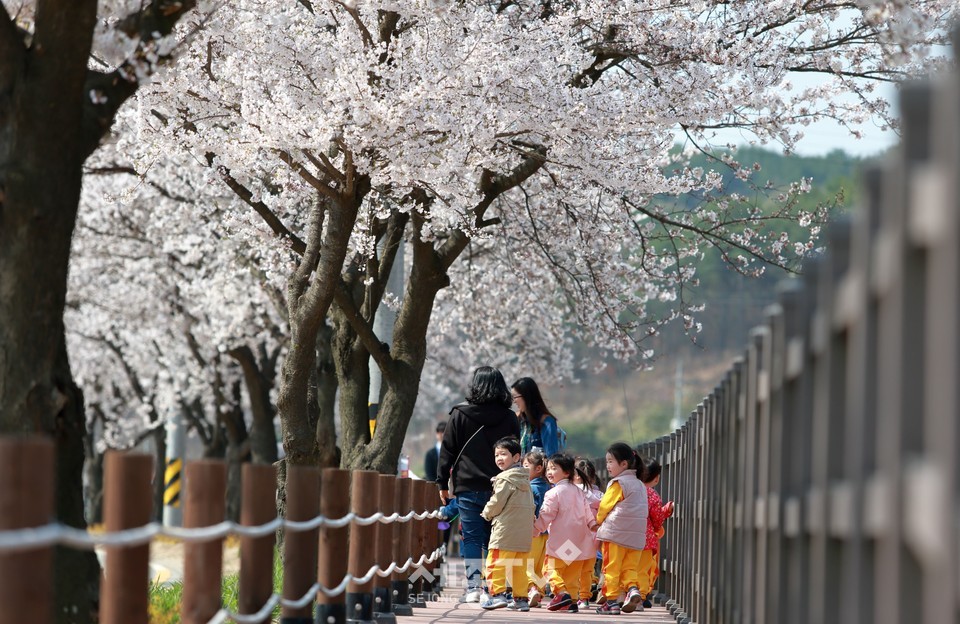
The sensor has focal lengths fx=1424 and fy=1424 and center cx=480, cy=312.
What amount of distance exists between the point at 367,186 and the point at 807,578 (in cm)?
792

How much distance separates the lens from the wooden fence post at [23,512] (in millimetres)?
3508

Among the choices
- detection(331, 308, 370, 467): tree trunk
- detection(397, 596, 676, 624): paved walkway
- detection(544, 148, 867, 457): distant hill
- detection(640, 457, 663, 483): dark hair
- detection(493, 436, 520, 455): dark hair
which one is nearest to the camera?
detection(397, 596, 676, 624): paved walkway

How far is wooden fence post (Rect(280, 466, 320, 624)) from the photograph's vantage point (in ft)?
21.5

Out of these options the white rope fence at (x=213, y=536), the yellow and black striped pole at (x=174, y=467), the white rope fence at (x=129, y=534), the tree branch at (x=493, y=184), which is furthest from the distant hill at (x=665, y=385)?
the white rope fence at (x=129, y=534)

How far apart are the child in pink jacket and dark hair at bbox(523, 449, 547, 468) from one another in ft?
1.56

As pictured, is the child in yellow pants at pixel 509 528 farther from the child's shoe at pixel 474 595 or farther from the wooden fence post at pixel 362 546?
the wooden fence post at pixel 362 546

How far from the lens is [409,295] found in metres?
14.8

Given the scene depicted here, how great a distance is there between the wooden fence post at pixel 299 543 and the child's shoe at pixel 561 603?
415 centimetres

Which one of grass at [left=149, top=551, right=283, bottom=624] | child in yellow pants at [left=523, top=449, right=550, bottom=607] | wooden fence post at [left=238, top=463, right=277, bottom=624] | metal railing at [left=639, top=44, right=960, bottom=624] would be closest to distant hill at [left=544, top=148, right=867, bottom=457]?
child in yellow pants at [left=523, top=449, right=550, bottom=607]

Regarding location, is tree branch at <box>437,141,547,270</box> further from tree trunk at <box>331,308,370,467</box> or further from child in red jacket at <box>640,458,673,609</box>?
child in red jacket at <box>640,458,673,609</box>

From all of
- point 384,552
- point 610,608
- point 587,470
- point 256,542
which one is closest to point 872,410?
point 256,542

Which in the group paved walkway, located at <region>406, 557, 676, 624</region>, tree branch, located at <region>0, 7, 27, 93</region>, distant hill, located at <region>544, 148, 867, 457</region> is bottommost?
paved walkway, located at <region>406, 557, 676, 624</region>

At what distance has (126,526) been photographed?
14.5 ft

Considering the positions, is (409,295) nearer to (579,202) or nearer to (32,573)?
(579,202)
